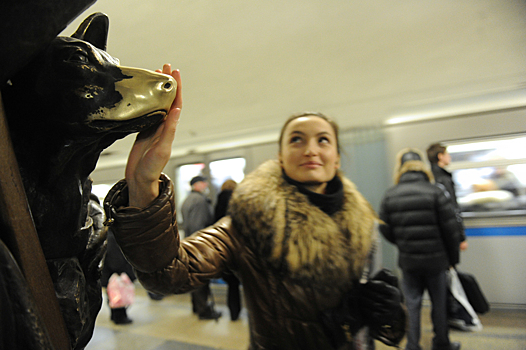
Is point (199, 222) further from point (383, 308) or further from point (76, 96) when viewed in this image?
point (76, 96)

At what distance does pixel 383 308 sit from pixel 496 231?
3.79 metres

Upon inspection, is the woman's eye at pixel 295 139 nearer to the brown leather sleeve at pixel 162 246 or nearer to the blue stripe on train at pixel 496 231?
the brown leather sleeve at pixel 162 246

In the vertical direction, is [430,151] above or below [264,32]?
below

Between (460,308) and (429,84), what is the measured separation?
2.21m

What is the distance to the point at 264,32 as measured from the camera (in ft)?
6.75

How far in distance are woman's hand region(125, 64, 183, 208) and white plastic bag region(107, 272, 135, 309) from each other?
2.81 meters

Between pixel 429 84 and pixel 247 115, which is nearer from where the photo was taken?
pixel 429 84

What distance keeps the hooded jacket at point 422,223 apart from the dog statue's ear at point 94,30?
7.42ft

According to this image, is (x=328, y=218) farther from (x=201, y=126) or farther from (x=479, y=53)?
(x=201, y=126)

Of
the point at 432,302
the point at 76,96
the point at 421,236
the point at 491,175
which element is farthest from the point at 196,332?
the point at 491,175

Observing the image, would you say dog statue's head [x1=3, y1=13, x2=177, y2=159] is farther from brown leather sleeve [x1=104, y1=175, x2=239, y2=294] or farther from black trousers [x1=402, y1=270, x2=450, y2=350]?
black trousers [x1=402, y1=270, x2=450, y2=350]

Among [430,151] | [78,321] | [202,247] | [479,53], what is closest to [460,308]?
[430,151]

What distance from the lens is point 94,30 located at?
0.48 m

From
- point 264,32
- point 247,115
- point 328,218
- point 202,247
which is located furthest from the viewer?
point 247,115
